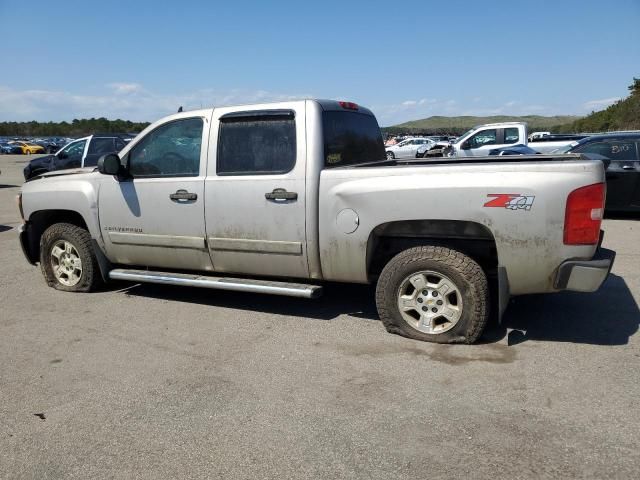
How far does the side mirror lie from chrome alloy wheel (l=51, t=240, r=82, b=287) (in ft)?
3.96

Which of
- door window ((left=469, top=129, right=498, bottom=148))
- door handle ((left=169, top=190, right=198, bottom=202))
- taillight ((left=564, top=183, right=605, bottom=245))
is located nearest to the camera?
taillight ((left=564, top=183, right=605, bottom=245))

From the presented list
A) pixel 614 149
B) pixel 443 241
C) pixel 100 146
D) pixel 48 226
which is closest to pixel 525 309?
pixel 443 241

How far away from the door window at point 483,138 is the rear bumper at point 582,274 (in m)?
14.1

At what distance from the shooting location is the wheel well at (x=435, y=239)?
13.8 ft

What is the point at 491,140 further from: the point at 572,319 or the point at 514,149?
the point at 572,319

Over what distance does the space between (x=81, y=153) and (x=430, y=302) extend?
1625cm

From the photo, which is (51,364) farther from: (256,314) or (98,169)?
(98,169)

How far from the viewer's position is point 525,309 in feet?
16.8

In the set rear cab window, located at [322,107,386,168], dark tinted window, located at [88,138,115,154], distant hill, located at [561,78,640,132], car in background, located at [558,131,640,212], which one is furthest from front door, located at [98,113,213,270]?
distant hill, located at [561,78,640,132]

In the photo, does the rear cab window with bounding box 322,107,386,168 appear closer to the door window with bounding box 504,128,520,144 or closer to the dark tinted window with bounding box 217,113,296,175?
the dark tinted window with bounding box 217,113,296,175

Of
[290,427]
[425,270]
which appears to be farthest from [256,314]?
[290,427]

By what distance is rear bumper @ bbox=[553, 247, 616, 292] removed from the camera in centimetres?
383

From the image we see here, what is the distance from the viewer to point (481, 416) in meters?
3.23

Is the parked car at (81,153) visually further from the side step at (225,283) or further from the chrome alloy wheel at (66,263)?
the side step at (225,283)
